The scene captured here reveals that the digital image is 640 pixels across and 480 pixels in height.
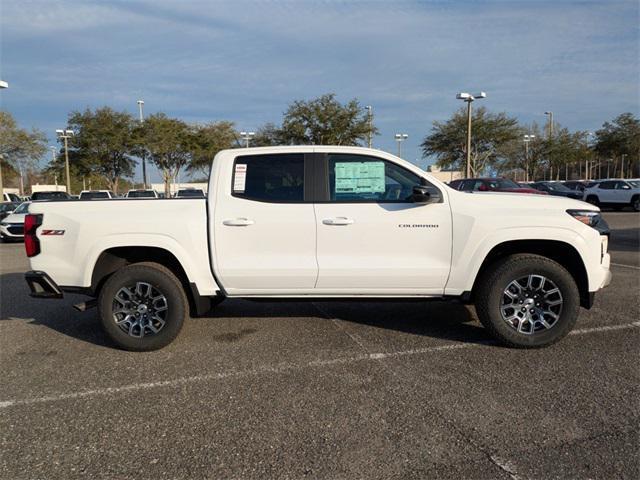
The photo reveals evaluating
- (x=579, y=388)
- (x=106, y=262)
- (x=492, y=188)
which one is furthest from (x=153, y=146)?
(x=579, y=388)

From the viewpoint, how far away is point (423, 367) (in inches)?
154

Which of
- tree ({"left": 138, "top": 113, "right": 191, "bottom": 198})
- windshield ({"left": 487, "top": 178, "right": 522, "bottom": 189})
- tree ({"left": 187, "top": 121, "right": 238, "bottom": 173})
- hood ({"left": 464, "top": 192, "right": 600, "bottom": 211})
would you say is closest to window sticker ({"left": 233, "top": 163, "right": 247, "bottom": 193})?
hood ({"left": 464, "top": 192, "right": 600, "bottom": 211})

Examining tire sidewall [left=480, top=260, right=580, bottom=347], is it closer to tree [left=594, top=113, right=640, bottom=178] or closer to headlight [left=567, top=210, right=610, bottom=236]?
headlight [left=567, top=210, right=610, bottom=236]

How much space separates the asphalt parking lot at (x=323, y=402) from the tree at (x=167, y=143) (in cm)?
2945

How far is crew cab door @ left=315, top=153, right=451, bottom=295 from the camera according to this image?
167 inches

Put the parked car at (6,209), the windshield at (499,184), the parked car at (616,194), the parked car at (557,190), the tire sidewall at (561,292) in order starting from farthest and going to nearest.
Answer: the parked car at (557,190) → the parked car at (616,194) → the windshield at (499,184) → the parked car at (6,209) → the tire sidewall at (561,292)

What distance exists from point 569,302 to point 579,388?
925 mm

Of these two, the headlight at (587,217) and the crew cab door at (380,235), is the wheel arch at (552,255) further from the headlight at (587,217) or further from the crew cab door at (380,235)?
the crew cab door at (380,235)

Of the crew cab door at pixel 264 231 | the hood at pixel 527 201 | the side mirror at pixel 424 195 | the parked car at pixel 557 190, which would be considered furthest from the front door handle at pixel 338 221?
the parked car at pixel 557 190

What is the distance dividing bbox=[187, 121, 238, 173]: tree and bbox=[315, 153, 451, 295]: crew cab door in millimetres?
32117

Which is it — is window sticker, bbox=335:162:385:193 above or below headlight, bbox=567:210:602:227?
above

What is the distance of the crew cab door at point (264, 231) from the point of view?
426cm

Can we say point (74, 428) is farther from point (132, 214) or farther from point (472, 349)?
point (472, 349)

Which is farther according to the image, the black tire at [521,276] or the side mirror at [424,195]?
the black tire at [521,276]
